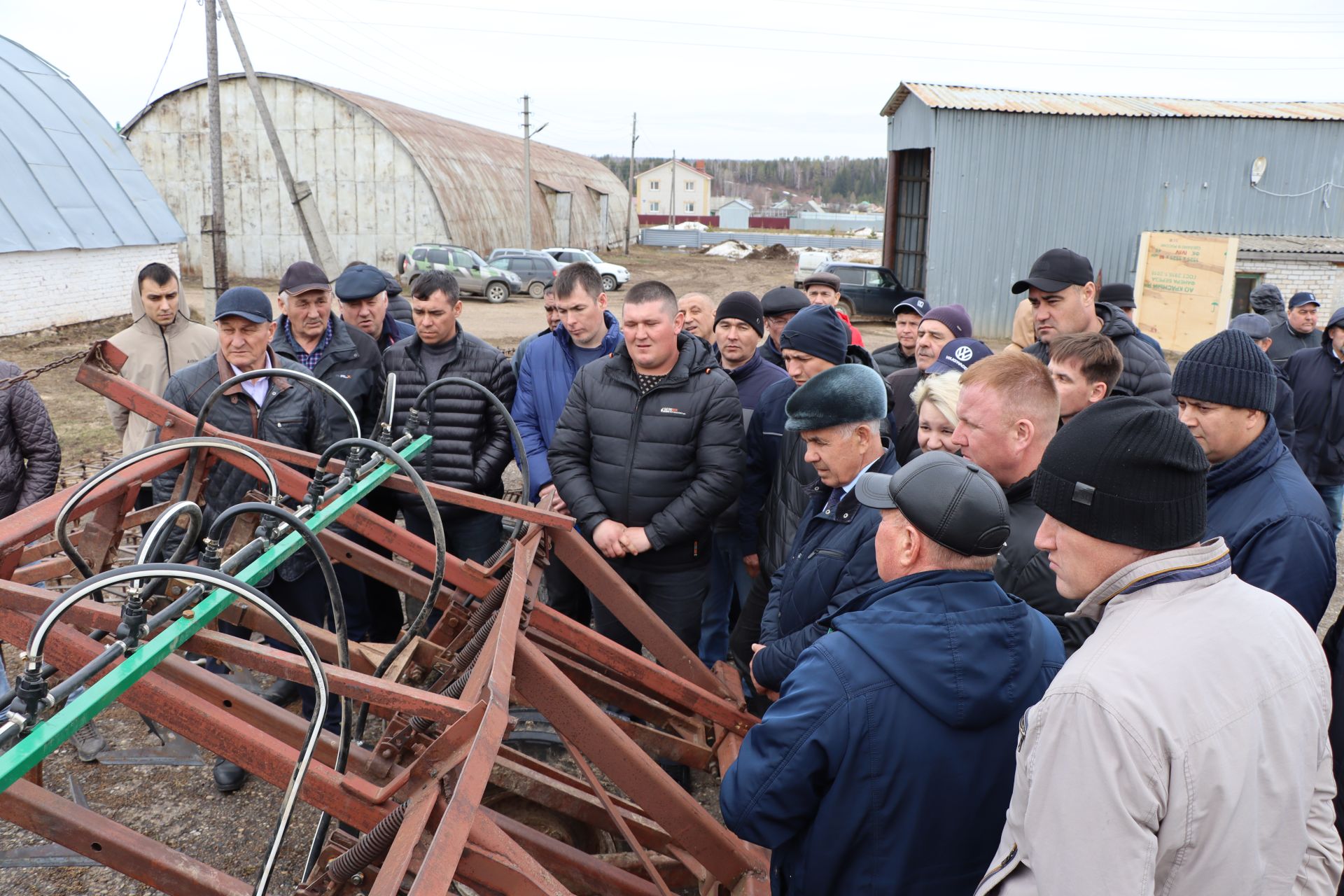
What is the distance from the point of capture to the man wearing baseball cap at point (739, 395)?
4570 mm

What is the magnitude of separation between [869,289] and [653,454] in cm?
1761

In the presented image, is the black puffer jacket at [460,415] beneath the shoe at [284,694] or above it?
above

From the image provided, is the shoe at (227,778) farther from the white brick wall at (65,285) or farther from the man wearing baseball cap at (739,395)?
the white brick wall at (65,285)

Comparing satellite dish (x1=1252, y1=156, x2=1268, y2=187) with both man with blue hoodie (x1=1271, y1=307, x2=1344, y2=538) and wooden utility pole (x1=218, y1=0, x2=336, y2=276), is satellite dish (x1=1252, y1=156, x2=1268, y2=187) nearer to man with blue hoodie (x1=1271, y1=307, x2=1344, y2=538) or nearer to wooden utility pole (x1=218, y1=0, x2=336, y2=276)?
man with blue hoodie (x1=1271, y1=307, x2=1344, y2=538)

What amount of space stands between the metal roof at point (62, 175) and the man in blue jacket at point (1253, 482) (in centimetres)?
1663

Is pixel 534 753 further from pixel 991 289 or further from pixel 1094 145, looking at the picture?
pixel 1094 145

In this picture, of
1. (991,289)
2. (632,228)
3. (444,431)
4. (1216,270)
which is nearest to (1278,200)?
(1216,270)

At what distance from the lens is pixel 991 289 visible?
17.9 meters

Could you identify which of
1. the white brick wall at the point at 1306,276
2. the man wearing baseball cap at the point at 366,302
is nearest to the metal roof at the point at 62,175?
the man wearing baseball cap at the point at 366,302

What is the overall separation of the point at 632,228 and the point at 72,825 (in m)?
44.6

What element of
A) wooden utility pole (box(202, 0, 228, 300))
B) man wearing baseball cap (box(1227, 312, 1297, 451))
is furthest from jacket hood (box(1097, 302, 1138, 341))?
wooden utility pole (box(202, 0, 228, 300))

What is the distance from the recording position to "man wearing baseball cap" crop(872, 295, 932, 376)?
5.92 m

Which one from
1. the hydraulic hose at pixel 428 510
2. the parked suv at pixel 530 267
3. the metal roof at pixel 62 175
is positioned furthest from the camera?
the parked suv at pixel 530 267

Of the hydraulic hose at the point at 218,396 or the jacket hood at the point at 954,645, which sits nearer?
the jacket hood at the point at 954,645
